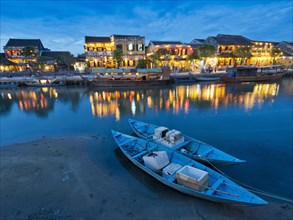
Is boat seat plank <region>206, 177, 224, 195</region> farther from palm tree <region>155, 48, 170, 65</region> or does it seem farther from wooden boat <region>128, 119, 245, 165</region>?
palm tree <region>155, 48, 170, 65</region>

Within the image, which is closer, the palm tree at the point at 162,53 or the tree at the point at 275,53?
the palm tree at the point at 162,53

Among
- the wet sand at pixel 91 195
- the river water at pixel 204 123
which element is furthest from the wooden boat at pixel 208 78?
the wet sand at pixel 91 195

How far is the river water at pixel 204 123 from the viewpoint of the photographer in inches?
402

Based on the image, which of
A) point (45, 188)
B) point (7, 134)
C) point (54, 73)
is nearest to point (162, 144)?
point (45, 188)

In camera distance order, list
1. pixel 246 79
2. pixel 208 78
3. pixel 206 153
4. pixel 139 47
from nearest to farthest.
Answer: pixel 206 153
pixel 246 79
pixel 208 78
pixel 139 47

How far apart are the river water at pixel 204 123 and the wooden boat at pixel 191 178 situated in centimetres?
254

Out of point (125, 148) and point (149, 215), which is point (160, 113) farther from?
point (149, 215)

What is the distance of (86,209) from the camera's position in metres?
7.28

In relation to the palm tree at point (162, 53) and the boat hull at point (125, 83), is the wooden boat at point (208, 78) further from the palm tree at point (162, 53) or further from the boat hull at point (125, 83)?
the palm tree at point (162, 53)

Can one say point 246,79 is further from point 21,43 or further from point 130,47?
point 21,43

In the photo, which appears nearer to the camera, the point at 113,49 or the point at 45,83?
the point at 45,83

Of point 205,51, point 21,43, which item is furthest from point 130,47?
point 21,43

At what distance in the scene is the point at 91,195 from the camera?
8039mm

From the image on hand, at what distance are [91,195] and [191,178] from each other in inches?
188
